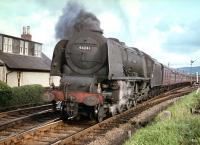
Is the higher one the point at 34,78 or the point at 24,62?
the point at 24,62

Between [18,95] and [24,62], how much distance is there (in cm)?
1168

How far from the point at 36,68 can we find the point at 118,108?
19104 millimetres

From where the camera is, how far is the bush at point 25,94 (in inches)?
923

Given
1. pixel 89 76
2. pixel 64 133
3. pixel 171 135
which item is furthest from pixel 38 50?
pixel 171 135

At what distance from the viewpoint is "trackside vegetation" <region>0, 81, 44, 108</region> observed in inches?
870

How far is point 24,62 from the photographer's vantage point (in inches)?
1384

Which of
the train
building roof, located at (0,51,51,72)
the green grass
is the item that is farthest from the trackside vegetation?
the green grass

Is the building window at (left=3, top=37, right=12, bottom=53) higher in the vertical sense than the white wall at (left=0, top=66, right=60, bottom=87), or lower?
higher

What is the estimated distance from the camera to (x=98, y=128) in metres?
14.7

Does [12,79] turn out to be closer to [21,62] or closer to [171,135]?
[21,62]

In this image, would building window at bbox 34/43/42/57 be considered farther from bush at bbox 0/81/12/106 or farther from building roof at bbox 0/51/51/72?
bush at bbox 0/81/12/106

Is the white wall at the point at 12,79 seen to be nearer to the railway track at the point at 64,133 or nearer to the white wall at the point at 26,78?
the white wall at the point at 26,78

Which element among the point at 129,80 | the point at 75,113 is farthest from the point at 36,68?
the point at 75,113

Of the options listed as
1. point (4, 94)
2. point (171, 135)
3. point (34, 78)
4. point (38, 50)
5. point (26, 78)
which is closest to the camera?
point (171, 135)
